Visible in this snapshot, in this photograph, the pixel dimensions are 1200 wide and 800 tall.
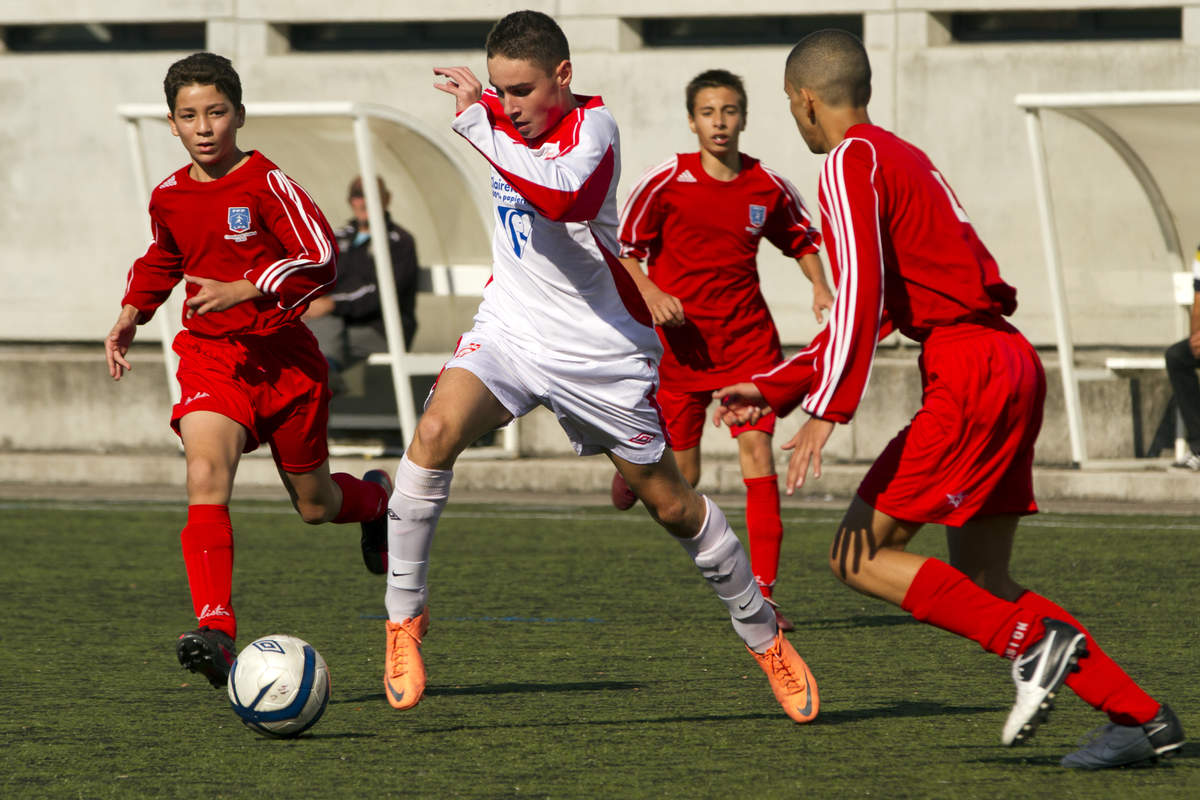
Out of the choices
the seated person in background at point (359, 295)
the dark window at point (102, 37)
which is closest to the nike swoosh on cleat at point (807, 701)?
the seated person in background at point (359, 295)

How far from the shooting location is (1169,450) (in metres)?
11.6

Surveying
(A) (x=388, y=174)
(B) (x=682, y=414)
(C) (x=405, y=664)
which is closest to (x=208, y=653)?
(C) (x=405, y=664)

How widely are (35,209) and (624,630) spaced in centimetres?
908

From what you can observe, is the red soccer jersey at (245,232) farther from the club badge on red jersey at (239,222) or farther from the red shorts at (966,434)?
the red shorts at (966,434)

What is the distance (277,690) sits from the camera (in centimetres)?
470

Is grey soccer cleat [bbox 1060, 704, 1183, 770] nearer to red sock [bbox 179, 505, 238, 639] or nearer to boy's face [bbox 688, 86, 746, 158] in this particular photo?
red sock [bbox 179, 505, 238, 639]

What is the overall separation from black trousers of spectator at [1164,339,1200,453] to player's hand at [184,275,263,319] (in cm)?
682

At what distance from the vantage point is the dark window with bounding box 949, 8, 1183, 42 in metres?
12.3

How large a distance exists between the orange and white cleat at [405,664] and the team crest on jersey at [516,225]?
3.39 feet

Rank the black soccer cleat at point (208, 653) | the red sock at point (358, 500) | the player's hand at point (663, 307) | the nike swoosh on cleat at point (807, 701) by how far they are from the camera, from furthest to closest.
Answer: the player's hand at point (663, 307) → the red sock at point (358, 500) → the nike swoosh on cleat at point (807, 701) → the black soccer cleat at point (208, 653)

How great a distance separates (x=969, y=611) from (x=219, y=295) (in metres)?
2.32

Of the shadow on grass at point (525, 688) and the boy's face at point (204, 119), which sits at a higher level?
the boy's face at point (204, 119)

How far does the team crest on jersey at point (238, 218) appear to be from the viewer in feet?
18.5

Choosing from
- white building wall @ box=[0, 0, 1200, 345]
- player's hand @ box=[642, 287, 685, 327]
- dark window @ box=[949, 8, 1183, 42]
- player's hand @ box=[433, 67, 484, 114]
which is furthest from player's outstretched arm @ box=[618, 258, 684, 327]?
dark window @ box=[949, 8, 1183, 42]
